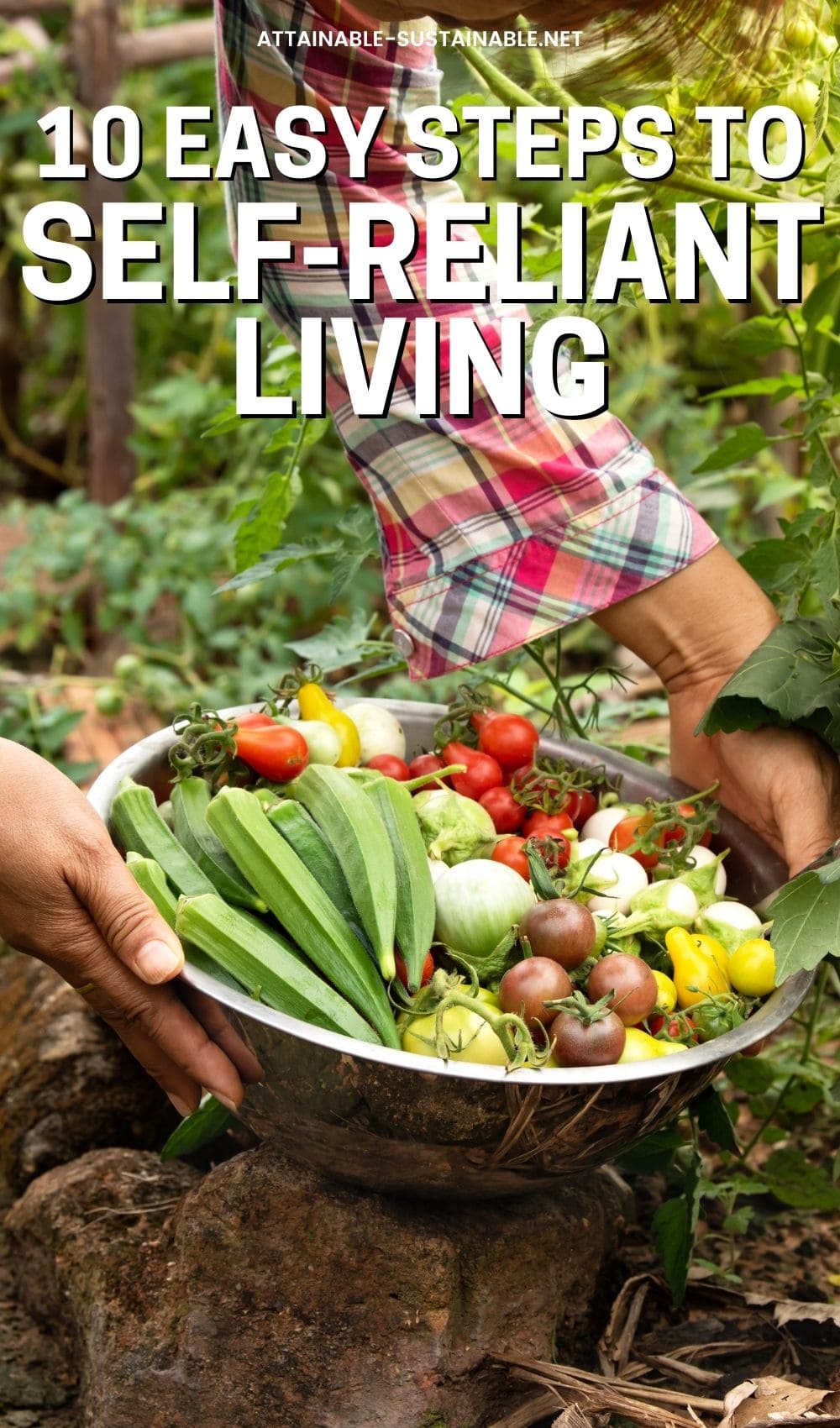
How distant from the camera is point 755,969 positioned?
165 centimetres

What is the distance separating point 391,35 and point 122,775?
102 cm

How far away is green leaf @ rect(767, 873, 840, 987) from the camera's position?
153 cm

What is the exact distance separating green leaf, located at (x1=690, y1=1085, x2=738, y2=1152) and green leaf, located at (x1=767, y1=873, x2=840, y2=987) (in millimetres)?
323

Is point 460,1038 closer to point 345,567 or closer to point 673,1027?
point 673,1027

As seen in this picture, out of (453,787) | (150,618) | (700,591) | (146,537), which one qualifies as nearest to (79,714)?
(146,537)

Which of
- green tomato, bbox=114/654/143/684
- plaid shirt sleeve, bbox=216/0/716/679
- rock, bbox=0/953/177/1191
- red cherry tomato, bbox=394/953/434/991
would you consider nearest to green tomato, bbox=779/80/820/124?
plaid shirt sleeve, bbox=216/0/716/679

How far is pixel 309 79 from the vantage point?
1895mm

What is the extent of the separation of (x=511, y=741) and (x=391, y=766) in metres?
0.17

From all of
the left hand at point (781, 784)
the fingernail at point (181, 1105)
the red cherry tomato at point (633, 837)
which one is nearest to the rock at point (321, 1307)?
the fingernail at point (181, 1105)

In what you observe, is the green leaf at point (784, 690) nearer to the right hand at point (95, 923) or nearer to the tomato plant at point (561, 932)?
the tomato plant at point (561, 932)

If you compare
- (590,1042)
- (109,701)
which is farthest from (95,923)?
(109,701)

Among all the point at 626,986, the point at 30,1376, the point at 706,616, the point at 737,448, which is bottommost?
the point at 30,1376

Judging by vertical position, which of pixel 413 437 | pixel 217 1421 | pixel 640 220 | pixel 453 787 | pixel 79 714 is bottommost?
pixel 217 1421

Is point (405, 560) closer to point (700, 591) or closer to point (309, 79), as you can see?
point (700, 591)
